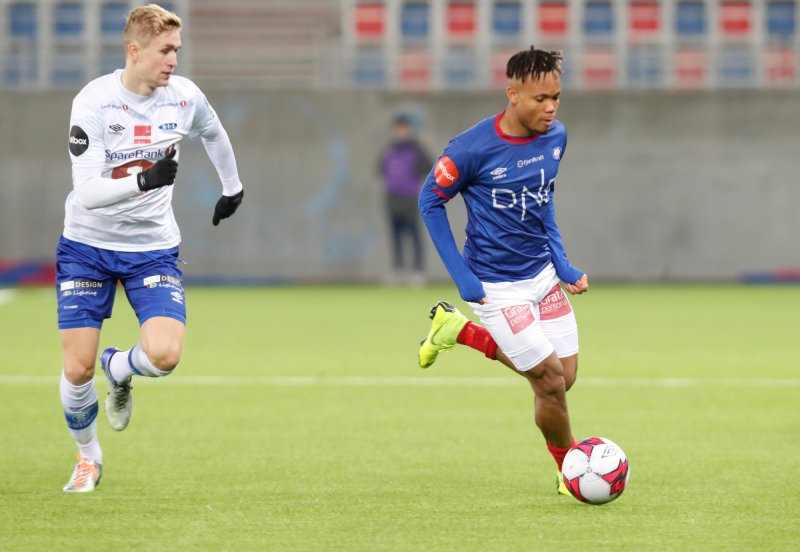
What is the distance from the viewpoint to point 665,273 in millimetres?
23875

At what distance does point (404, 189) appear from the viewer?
23094 millimetres

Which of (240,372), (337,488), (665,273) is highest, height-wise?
(337,488)

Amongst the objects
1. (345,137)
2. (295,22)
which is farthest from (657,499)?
(295,22)

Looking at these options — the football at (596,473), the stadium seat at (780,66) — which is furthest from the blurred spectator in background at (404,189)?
the football at (596,473)

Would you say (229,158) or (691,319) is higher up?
(229,158)

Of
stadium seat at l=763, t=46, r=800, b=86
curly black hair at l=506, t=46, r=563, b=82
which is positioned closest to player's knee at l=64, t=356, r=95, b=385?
curly black hair at l=506, t=46, r=563, b=82

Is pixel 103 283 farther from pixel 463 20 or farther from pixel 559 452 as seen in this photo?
pixel 463 20

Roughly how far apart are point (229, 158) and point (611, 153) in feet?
56.6

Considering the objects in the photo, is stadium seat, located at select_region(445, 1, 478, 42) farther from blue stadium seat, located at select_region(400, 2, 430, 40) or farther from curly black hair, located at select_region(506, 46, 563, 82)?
curly black hair, located at select_region(506, 46, 563, 82)

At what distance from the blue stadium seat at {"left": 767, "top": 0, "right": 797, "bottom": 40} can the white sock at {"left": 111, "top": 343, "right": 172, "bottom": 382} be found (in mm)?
21313

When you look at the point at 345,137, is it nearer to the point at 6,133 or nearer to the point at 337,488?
the point at 6,133

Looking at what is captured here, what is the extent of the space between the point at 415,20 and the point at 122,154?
795 inches

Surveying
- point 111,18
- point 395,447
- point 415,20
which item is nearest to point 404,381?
point 395,447

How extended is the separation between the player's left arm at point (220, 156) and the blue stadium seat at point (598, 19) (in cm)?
1942
